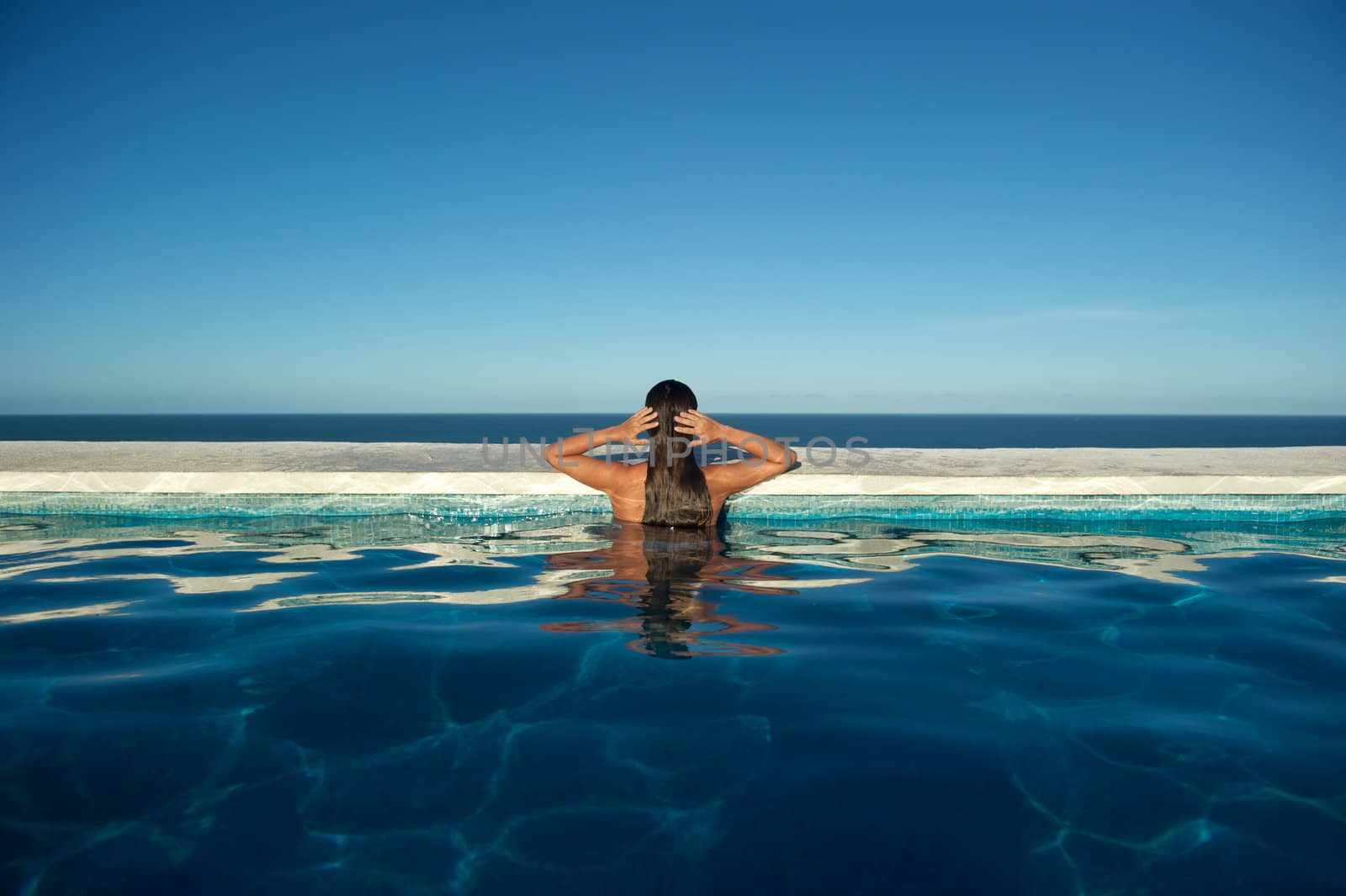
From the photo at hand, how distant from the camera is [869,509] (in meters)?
6.36

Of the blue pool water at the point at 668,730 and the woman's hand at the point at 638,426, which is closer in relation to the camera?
the blue pool water at the point at 668,730

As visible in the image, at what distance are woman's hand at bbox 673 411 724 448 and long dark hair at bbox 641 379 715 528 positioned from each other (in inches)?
1.7

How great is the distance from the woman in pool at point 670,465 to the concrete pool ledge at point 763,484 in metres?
0.75

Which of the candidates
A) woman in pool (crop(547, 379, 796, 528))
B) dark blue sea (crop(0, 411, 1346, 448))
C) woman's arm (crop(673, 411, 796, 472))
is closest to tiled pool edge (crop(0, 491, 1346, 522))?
woman in pool (crop(547, 379, 796, 528))

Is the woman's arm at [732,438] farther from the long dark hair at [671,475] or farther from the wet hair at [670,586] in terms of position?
the wet hair at [670,586]

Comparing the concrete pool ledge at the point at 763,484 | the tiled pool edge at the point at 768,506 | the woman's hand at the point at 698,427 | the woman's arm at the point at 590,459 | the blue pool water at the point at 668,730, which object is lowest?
the blue pool water at the point at 668,730

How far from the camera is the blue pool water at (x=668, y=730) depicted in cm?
184

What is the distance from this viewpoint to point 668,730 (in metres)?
2.46

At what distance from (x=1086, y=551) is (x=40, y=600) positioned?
6339 millimetres

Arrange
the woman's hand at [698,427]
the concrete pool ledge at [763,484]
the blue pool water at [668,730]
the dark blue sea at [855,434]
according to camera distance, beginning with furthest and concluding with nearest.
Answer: the dark blue sea at [855,434]
the concrete pool ledge at [763,484]
the woman's hand at [698,427]
the blue pool water at [668,730]

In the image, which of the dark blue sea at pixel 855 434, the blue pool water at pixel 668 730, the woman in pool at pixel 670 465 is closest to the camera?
the blue pool water at pixel 668 730

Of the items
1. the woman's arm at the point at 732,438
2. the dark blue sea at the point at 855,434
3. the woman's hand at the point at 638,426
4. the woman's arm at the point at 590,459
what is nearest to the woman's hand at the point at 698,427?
the woman's arm at the point at 732,438

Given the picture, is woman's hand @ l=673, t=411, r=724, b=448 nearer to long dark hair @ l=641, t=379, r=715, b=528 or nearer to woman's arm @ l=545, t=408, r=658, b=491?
long dark hair @ l=641, t=379, r=715, b=528

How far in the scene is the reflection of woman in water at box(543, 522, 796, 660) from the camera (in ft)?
10.5
